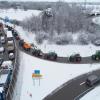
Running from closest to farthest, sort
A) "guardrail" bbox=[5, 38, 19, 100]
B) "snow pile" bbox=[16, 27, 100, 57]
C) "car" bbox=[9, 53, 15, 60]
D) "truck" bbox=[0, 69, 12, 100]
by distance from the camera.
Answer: "truck" bbox=[0, 69, 12, 100]
"guardrail" bbox=[5, 38, 19, 100]
"car" bbox=[9, 53, 15, 60]
"snow pile" bbox=[16, 27, 100, 57]

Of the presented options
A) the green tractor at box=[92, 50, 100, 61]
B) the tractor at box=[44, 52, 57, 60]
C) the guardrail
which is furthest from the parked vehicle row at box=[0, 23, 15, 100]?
the green tractor at box=[92, 50, 100, 61]

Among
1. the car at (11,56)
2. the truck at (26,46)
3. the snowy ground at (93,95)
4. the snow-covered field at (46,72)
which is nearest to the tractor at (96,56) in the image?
the snow-covered field at (46,72)

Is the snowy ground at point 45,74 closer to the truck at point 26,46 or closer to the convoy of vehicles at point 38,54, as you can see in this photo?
the convoy of vehicles at point 38,54

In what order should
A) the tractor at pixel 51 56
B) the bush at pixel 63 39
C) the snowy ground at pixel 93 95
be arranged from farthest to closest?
the bush at pixel 63 39, the tractor at pixel 51 56, the snowy ground at pixel 93 95

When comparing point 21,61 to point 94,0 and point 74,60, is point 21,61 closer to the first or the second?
point 74,60

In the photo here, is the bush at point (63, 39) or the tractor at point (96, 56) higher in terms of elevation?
the bush at point (63, 39)

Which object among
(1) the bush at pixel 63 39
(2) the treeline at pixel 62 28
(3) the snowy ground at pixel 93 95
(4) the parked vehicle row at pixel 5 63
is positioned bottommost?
(3) the snowy ground at pixel 93 95

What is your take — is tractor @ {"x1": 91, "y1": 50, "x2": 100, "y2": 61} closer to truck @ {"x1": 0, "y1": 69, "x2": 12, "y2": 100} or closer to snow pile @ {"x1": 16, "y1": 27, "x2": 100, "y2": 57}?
snow pile @ {"x1": 16, "y1": 27, "x2": 100, "y2": 57}

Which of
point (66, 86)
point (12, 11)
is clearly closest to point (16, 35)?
point (66, 86)
